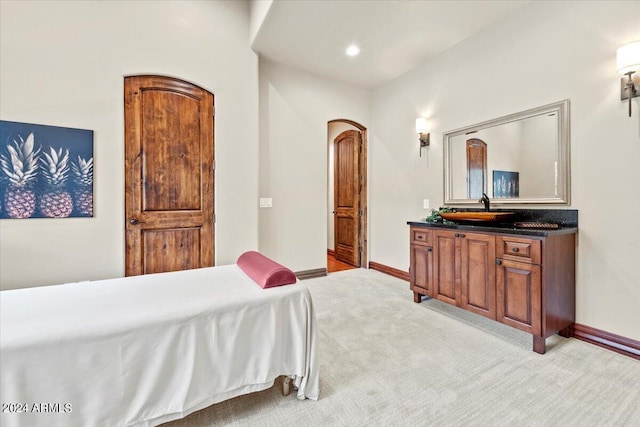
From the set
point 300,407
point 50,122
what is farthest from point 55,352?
point 50,122

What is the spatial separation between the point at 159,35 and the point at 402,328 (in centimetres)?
379

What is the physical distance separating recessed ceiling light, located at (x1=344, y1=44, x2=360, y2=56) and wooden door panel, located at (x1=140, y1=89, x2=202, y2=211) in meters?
1.96

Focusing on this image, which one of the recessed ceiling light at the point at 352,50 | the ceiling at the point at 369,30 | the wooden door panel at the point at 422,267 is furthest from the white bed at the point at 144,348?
the recessed ceiling light at the point at 352,50

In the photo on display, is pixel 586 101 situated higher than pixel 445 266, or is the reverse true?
pixel 586 101

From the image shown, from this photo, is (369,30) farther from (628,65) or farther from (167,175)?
(167,175)

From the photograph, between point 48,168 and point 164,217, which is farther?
point 164,217

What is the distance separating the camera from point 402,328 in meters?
2.67

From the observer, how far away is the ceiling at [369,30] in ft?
9.36

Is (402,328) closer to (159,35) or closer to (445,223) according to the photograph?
(445,223)

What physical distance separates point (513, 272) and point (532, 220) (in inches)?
29.0

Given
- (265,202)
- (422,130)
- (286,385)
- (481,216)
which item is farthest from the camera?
(265,202)

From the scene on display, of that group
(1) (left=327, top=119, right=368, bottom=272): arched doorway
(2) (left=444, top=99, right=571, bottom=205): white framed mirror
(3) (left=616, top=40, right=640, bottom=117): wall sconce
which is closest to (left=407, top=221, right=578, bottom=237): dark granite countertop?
(2) (left=444, top=99, right=571, bottom=205): white framed mirror

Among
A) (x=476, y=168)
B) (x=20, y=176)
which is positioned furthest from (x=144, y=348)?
(x=476, y=168)

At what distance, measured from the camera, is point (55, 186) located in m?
2.60
